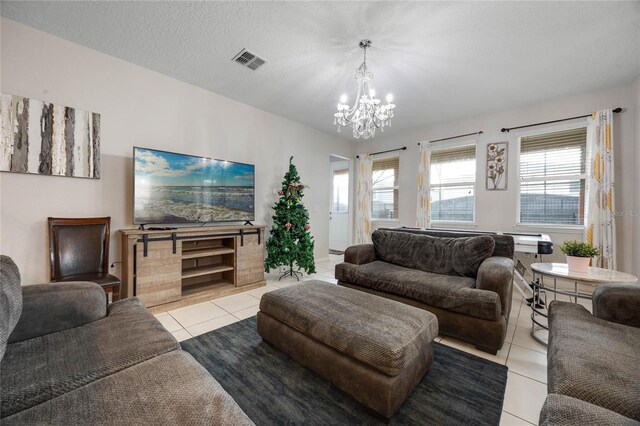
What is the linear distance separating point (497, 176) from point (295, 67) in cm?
355

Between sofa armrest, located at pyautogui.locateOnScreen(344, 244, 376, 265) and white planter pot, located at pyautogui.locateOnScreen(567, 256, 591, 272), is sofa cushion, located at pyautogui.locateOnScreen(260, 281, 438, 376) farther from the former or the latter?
white planter pot, located at pyautogui.locateOnScreen(567, 256, 591, 272)

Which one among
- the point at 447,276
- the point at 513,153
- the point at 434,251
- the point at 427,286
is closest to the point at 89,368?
the point at 427,286

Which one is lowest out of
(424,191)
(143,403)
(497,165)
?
(143,403)

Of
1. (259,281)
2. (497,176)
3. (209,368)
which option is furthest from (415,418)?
(497,176)

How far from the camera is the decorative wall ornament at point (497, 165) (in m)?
3.98

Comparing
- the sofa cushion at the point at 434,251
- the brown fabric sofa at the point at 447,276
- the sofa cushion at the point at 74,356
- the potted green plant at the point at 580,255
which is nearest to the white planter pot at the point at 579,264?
the potted green plant at the point at 580,255

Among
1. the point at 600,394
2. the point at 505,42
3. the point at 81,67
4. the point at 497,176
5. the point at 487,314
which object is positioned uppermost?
the point at 505,42

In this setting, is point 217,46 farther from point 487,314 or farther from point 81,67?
point 487,314

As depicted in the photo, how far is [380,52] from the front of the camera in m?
2.55

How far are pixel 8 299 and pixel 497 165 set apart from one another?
525 centimetres

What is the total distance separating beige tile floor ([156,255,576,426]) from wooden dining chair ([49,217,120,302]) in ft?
2.17

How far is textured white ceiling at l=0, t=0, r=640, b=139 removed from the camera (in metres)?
2.03

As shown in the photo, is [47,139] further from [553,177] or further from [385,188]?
[553,177]

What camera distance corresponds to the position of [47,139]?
2311 millimetres
